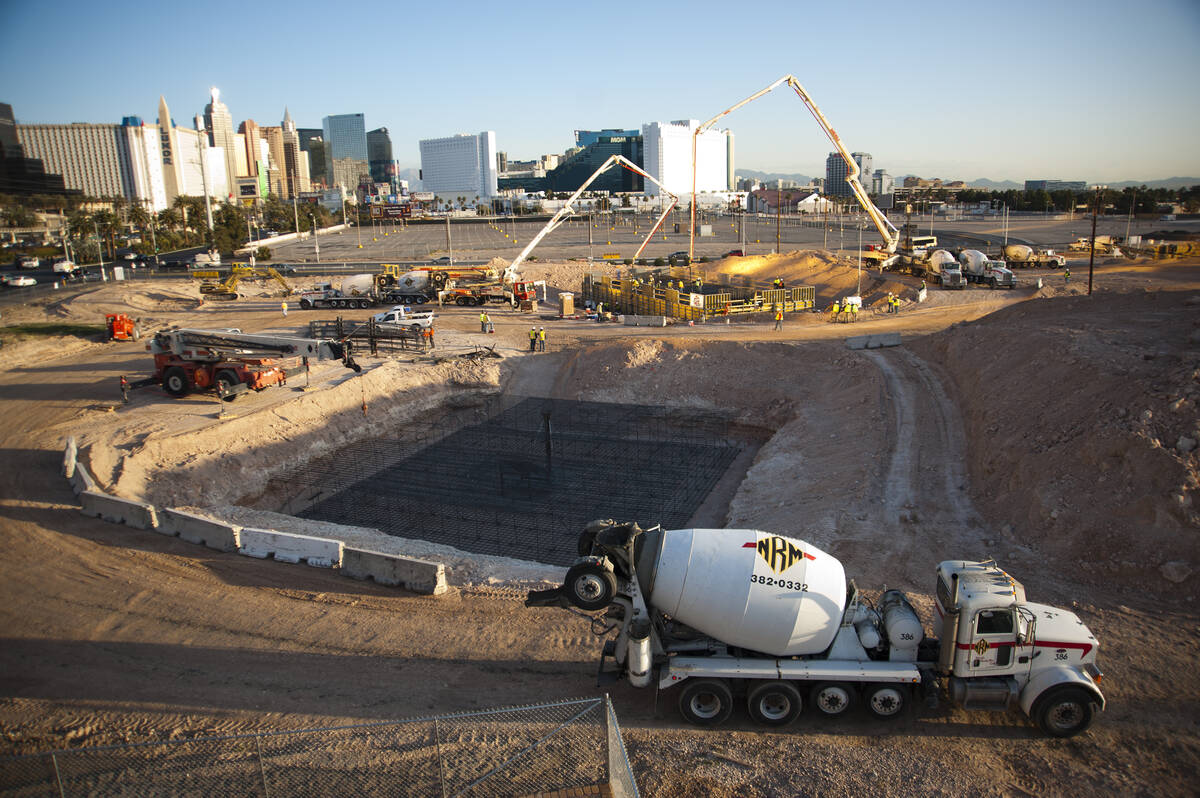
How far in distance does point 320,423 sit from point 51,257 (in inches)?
3238

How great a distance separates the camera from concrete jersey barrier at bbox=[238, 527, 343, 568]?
1522 centimetres

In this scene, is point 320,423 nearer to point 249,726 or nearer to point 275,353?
point 275,353

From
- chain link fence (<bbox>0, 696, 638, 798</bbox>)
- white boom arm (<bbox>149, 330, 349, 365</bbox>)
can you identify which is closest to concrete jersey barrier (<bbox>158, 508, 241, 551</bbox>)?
chain link fence (<bbox>0, 696, 638, 798</bbox>)

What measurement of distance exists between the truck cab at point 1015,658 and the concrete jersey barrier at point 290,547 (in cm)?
1146

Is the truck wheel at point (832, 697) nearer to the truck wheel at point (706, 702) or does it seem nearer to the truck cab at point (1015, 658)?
the truck wheel at point (706, 702)

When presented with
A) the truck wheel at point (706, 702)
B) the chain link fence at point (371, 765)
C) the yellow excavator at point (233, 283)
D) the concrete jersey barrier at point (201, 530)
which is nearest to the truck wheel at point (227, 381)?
the concrete jersey barrier at point (201, 530)

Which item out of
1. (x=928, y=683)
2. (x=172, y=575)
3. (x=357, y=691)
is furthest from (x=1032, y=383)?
(x=172, y=575)

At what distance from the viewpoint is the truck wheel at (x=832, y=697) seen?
9.54m

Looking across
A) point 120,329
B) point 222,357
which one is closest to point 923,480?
point 222,357

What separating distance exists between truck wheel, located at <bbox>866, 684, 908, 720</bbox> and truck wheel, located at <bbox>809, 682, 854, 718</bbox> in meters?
0.25

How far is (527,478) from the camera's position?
23578 millimetres

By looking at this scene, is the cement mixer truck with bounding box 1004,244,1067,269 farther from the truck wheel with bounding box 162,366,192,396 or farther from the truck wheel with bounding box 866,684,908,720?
the truck wheel with bounding box 162,366,192,396

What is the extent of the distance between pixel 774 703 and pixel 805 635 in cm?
104

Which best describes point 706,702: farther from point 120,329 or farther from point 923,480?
point 120,329
